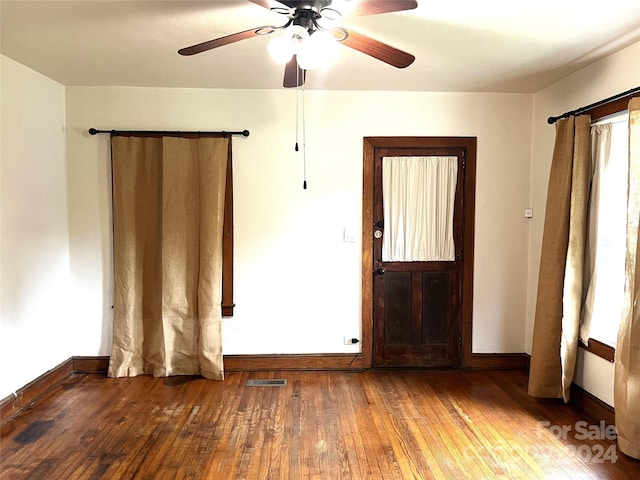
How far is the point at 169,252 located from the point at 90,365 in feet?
4.06

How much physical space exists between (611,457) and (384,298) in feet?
6.07

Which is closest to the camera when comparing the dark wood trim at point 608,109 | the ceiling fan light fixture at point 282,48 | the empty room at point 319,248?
the ceiling fan light fixture at point 282,48

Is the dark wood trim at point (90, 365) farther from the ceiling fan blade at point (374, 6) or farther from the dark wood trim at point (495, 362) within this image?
the ceiling fan blade at point (374, 6)

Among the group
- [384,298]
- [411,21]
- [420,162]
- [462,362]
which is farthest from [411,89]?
[462,362]

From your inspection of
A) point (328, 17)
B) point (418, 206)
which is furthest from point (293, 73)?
point (418, 206)

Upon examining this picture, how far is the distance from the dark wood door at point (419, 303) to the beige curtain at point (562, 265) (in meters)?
0.73

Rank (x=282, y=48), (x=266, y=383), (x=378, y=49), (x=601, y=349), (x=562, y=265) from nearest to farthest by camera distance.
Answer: (x=282, y=48) → (x=378, y=49) → (x=601, y=349) → (x=562, y=265) → (x=266, y=383)

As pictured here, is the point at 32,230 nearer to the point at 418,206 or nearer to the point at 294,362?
the point at 294,362

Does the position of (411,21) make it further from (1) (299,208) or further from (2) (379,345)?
(2) (379,345)

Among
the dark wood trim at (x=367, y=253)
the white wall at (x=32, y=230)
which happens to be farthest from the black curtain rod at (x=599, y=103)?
the white wall at (x=32, y=230)

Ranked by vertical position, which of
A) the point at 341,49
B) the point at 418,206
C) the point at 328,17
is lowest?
the point at 418,206

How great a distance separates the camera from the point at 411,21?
222cm

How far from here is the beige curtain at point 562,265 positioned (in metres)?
2.83

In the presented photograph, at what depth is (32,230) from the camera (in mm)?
3064
